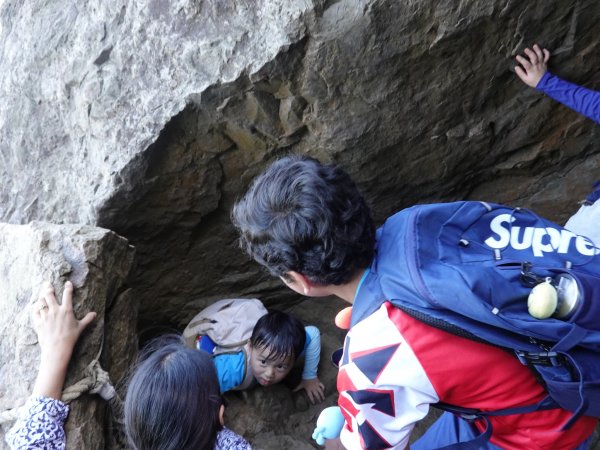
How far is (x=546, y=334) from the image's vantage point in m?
1.25

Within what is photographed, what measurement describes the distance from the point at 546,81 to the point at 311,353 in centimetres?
179

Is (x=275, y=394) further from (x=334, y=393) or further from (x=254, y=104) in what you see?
(x=254, y=104)

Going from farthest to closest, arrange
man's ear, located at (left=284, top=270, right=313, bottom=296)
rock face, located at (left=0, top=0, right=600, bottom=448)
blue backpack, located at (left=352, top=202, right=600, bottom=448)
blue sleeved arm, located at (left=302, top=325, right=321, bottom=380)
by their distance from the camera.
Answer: blue sleeved arm, located at (left=302, top=325, right=321, bottom=380), rock face, located at (left=0, top=0, right=600, bottom=448), man's ear, located at (left=284, top=270, right=313, bottom=296), blue backpack, located at (left=352, top=202, right=600, bottom=448)

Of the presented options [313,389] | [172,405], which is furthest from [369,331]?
[313,389]

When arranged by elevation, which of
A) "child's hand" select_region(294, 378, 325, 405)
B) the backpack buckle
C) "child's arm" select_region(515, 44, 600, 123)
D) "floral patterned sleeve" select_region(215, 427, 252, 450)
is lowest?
"child's hand" select_region(294, 378, 325, 405)

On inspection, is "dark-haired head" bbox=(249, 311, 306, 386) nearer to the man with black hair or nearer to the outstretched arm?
the outstretched arm

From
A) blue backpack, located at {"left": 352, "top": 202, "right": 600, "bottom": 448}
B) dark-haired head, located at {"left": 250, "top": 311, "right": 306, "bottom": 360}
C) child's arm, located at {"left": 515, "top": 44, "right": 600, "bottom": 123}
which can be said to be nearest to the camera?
blue backpack, located at {"left": 352, "top": 202, "right": 600, "bottom": 448}

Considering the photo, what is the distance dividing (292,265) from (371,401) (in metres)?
0.38

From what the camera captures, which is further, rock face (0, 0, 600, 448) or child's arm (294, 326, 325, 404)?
child's arm (294, 326, 325, 404)

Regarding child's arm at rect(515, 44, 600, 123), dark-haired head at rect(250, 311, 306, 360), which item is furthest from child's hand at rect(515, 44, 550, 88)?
dark-haired head at rect(250, 311, 306, 360)

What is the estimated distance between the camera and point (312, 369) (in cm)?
307

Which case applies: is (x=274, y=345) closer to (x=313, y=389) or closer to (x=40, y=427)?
(x=313, y=389)

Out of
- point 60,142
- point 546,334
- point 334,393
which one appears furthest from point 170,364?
point 334,393

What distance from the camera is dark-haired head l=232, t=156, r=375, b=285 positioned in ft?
4.42
